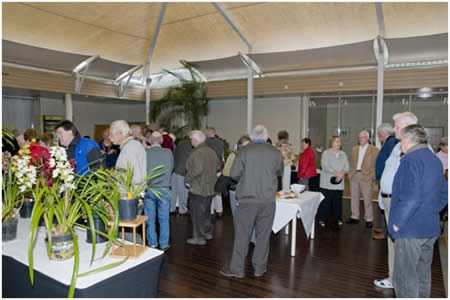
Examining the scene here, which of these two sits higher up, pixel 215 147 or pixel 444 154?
pixel 215 147

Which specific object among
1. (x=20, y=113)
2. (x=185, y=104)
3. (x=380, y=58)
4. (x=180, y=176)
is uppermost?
(x=380, y=58)

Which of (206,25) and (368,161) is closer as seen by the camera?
(368,161)

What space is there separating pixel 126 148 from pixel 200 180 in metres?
1.55

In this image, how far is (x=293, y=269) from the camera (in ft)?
13.9

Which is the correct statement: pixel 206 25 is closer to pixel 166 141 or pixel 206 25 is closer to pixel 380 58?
pixel 166 141

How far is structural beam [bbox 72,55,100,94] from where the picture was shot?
29.9 feet

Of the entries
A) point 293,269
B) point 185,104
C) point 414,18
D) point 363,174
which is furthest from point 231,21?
point 293,269

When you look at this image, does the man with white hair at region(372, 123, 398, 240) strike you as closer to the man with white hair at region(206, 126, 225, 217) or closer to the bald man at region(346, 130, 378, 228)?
the bald man at region(346, 130, 378, 228)

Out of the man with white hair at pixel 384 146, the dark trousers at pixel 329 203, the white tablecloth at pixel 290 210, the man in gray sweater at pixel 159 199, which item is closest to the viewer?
the man with white hair at pixel 384 146

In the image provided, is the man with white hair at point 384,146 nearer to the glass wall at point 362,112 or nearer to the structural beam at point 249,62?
the glass wall at point 362,112

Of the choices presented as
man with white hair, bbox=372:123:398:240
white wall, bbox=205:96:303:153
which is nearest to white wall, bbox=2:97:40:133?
white wall, bbox=205:96:303:153

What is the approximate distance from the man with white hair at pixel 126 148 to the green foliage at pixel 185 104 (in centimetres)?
621

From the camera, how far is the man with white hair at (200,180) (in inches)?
194

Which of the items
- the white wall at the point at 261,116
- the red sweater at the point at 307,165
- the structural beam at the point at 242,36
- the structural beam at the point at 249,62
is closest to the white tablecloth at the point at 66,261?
the red sweater at the point at 307,165
